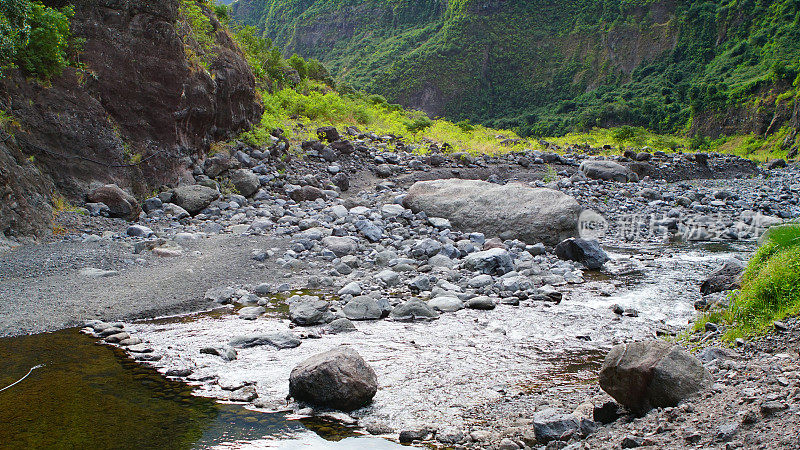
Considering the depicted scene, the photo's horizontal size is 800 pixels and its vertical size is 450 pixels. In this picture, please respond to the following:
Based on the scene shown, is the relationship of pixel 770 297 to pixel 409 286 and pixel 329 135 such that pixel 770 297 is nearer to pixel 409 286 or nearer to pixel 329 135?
pixel 409 286

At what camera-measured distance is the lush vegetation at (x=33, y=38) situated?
29.7ft

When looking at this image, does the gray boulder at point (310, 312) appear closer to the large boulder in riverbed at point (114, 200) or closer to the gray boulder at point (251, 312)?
the gray boulder at point (251, 312)

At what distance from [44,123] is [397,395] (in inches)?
357

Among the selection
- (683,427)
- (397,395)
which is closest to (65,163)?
(397,395)

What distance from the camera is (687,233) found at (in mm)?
11062

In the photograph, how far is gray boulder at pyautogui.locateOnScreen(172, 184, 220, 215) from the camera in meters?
10.7

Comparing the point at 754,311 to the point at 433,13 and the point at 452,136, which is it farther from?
the point at 433,13

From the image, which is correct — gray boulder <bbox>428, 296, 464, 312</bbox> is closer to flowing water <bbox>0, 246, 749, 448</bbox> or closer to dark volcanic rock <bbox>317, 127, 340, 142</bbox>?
flowing water <bbox>0, 246, 749, 448</bbox>

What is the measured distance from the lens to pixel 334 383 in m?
3.59

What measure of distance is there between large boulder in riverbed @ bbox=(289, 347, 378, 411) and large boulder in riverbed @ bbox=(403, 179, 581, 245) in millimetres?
6319

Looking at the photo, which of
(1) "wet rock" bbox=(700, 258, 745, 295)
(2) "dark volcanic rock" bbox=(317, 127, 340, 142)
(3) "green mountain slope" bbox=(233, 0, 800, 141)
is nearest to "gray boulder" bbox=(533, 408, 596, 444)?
(1) "wet rock" bbox=(700, 258, 745, 295)

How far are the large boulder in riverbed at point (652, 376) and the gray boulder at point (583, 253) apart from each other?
195 inches

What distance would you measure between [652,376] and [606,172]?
14.5 metres

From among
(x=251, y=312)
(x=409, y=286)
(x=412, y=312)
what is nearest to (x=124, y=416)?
(x=251, y=312)
